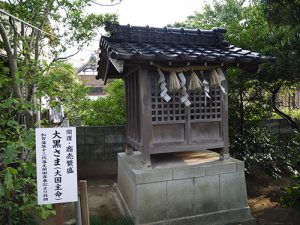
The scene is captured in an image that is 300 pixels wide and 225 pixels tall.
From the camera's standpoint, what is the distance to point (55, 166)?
148 inches

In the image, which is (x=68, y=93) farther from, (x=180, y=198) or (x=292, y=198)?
(x=292, y=198)

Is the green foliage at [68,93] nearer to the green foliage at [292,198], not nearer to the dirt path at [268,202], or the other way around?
the dirt path at [268,202]

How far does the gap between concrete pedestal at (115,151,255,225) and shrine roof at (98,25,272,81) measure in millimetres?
2362

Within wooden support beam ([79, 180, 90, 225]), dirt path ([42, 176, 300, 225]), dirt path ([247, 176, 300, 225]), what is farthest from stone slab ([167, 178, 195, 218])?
wooden support beam ([79, 180, 90, 225])

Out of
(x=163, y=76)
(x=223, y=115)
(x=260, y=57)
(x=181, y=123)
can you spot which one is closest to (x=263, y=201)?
(x=223, y=115)

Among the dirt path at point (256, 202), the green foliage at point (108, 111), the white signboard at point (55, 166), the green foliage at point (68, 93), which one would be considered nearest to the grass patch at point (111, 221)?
the dirt path at point (256, 202)

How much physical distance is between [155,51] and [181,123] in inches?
69.6

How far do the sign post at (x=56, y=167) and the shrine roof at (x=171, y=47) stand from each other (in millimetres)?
1997

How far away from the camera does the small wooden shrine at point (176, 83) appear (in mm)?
5883

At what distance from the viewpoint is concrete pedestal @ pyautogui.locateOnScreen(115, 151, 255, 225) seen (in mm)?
5824

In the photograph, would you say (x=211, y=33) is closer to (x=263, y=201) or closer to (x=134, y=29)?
(x=134, y=29)

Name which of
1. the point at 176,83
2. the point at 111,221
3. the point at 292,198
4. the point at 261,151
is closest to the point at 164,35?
the point at 176,83

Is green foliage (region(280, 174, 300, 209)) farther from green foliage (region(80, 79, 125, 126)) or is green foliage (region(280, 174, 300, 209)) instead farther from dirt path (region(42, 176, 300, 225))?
green foliage (region(80, 79, 125, 126))

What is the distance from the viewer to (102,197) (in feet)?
26.9
